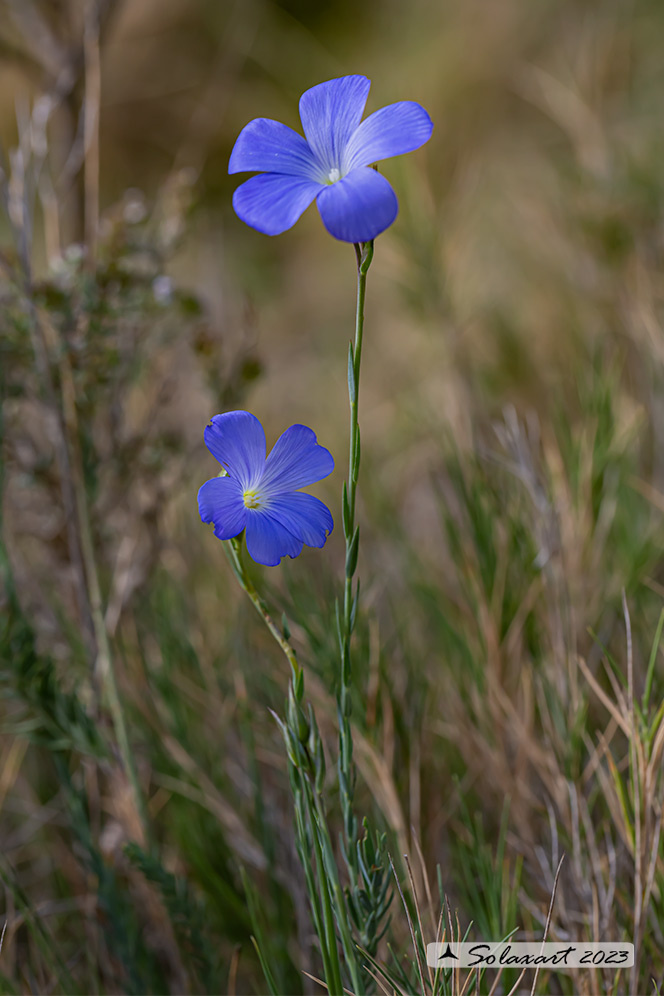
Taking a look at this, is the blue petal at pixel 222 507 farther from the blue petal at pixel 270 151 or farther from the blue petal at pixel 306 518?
the blue petal at pixel 270 151

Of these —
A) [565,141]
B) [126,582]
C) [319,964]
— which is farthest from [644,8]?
[319,964]

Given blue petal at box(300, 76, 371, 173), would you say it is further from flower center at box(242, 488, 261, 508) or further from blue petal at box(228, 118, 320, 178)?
flower center at box(242, 488, 261, 508)

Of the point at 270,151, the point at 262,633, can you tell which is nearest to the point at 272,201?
the point at 270,151

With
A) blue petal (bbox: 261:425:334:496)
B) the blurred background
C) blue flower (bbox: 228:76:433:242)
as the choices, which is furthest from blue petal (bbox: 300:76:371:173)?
the blurred background

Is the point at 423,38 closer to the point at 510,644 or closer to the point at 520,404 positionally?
the point at 520,404

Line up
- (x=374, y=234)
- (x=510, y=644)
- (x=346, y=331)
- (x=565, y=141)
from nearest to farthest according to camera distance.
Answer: (x=374, y=234)
(x=510, y=644)
(x=565, y=141)
(x=346, y=331)

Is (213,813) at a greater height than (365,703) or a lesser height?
lesser
